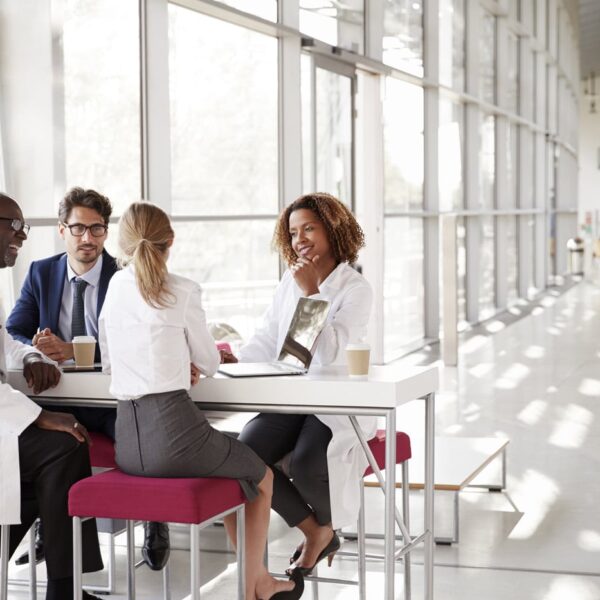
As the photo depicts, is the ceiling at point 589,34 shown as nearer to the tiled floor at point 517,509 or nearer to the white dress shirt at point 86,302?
the tiled floor at point 517,509

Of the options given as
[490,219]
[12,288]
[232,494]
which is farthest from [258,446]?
[490,219]

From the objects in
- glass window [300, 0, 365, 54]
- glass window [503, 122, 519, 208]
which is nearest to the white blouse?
glass window [300, 0, 365, 54]

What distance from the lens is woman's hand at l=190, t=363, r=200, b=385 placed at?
309cm

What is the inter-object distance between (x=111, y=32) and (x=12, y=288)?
1.53 m

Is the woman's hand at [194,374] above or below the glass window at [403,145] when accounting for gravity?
below

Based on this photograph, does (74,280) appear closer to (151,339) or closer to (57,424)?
(57,424)

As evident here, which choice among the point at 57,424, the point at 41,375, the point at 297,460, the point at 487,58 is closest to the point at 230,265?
the point at 297,460

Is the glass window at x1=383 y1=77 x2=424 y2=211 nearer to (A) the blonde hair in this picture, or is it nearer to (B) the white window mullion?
(B) the white window mullion

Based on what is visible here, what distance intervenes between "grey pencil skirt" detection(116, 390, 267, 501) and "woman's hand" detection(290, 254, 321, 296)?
0.79 m

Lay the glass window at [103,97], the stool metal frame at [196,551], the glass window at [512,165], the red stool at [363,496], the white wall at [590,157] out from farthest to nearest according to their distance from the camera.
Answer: the white wall at [590,157]
the glass window at [512,165]
the glass window at [103,97]
the red stool at [363,496]
the stool metal frame at [196,551]

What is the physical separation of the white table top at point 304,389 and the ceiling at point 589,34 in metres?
21.4

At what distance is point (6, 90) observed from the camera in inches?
184

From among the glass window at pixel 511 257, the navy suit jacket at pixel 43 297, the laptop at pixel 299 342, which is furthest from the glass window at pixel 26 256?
the glass window at pixel 511 257

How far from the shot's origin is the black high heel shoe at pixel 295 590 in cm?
332
